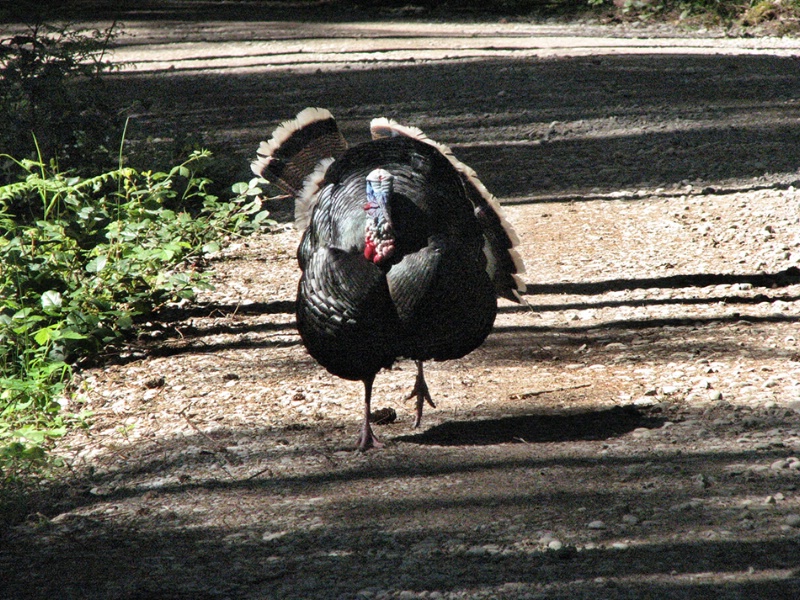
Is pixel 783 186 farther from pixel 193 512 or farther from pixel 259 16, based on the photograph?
pixel 259 16

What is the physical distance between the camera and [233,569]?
11.1 ft

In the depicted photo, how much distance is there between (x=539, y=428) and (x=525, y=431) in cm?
7

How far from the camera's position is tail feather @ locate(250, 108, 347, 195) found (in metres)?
5.33

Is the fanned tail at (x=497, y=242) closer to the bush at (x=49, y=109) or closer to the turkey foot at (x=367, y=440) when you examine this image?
the turkey foot at (x=367, y=440)

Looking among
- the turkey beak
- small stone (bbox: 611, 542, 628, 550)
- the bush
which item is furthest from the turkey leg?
the bush

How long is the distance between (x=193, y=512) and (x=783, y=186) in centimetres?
594

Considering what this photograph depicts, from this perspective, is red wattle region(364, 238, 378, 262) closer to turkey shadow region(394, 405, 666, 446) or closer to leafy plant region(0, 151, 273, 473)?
turkey shadow region(394, 405, 666, 446)

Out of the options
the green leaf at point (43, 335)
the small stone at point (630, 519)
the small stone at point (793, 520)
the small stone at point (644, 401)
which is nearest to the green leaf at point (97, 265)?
the green leaf at point (43, 335)

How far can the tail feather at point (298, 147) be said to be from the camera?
5.33 metres

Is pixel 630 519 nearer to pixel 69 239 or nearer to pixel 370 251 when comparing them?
pixel 370 251

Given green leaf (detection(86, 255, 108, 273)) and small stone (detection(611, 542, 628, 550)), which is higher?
green leaf (detection(86, 255, 108, 273))

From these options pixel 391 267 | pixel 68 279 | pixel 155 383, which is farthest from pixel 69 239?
pixel 391 267

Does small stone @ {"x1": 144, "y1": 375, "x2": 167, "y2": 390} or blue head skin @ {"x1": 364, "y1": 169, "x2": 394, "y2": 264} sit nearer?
blue head skin @ {"x1": 364, "y1": 169, "x2": 394, "y2": 264}

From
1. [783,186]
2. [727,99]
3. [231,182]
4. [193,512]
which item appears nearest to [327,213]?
[193,512]
